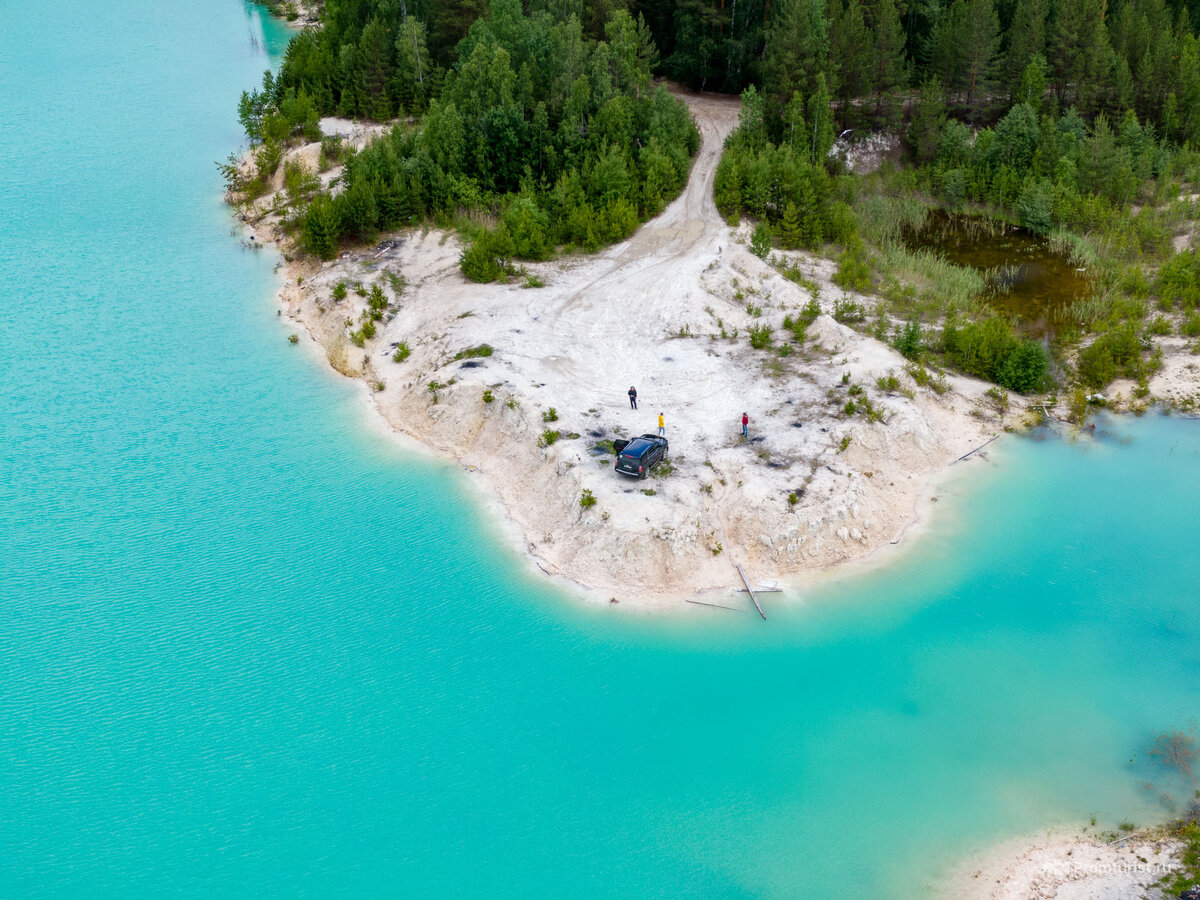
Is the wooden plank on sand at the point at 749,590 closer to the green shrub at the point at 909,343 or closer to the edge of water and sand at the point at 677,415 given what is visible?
the edge of water and sand at the point at 677,415

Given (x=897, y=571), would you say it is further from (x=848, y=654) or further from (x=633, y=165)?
(x=633, y=165)

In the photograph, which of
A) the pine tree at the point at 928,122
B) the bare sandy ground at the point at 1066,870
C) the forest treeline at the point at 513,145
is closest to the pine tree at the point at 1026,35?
the pine tree at the point at 928,122

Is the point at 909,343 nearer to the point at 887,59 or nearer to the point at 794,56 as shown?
the point at 794,56

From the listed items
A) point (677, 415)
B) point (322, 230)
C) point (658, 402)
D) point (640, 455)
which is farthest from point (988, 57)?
point (640, 455)

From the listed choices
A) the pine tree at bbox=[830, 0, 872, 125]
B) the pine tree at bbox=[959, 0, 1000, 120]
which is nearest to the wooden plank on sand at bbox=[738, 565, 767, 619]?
the pine tree at bbox=[830, 0, 872, 125]

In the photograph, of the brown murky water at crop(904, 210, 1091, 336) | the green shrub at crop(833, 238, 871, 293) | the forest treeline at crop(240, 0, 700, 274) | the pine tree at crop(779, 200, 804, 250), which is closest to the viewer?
the green shrub at crop(833, 238, 871, 293)

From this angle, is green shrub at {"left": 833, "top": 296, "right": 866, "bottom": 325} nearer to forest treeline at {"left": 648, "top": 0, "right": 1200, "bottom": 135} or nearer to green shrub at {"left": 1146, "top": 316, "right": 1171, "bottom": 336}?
green shrub at {"left": 1146, "top": 316, "right": 1171, "bottom": 336}

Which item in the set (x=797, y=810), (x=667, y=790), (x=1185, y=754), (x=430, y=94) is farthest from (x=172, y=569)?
(x=430, y=94)
